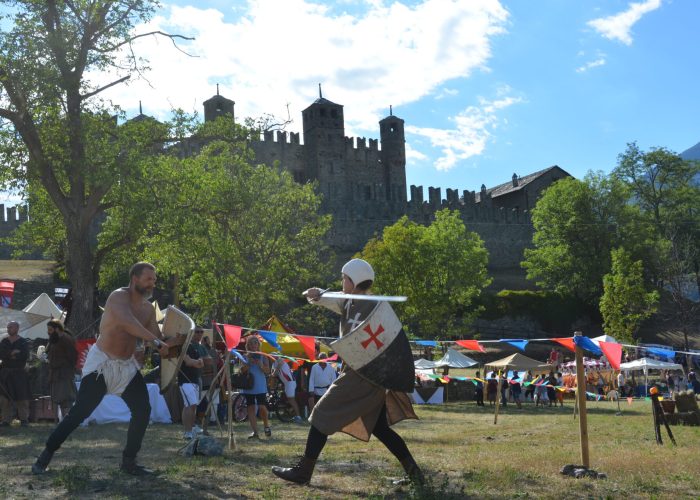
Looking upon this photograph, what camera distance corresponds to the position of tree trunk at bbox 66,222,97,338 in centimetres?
1708

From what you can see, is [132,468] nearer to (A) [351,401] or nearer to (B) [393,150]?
(A) [351,401]

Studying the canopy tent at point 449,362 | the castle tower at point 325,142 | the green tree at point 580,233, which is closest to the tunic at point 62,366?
the canopy tent at point 449,362

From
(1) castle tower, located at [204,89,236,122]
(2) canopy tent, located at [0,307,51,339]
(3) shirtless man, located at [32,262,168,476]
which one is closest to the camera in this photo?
(3) shirtless man, located at [32,262,168,476]

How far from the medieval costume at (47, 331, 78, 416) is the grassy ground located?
827 mm

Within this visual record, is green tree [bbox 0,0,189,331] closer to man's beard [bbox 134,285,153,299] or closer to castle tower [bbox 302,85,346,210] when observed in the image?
man's beard [bbox 134,285,153,299]

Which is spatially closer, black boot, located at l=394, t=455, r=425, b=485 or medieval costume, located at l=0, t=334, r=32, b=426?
black boot, located at l=394, t=455, r=425, b=485

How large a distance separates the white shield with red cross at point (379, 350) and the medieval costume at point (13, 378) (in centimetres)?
859

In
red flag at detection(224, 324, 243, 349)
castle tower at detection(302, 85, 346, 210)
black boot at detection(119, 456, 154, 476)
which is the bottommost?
black boot at detection(119, 456, 154, 476)

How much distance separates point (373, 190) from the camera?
6806 centimetres

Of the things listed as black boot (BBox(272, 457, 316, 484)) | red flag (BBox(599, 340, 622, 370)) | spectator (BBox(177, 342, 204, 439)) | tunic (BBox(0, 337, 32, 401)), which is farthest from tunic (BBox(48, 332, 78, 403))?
red flag (BBox(599, 340, 622, 370))

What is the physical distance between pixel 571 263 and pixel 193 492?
2058 inches

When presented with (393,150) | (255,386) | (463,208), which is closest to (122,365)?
(255,386)

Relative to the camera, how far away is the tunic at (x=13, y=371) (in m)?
12.0

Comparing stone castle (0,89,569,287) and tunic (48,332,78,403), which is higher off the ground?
stone castle (0,89,569,287)
